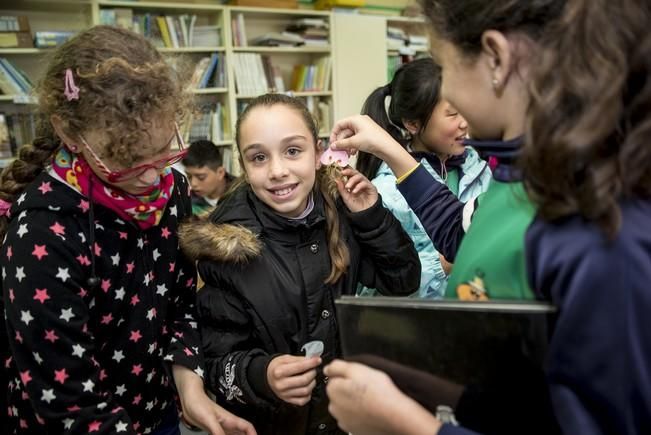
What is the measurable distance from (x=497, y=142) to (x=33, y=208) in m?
0.85

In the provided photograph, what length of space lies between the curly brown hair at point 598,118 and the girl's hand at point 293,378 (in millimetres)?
673

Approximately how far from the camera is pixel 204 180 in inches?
152

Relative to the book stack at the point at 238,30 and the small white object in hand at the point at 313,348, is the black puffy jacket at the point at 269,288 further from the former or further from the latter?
the book stack at the point at 238,30

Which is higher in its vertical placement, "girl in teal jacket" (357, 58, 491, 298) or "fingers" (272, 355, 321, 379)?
"girl in teal jacket" (357, 58, 491, 298)

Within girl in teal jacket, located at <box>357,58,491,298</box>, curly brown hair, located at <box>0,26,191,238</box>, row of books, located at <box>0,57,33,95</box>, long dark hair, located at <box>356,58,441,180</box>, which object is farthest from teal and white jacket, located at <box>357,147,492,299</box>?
row of books, located at <box>0,57,33,95</box>

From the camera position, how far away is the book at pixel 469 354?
2.17 feet

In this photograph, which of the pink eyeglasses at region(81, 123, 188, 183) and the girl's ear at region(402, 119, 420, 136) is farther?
the girl's ear at region(402, 119, 420, 136)

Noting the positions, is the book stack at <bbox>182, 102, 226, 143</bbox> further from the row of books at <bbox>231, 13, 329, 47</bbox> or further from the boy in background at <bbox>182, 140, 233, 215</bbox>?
the boy in background at <bbox>182, 140, 233, 215</bbox>

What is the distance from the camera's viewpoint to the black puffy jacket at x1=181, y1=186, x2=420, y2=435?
4.04ft

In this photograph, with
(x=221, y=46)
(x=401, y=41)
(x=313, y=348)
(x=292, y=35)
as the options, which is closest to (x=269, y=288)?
(x=313, y=348)

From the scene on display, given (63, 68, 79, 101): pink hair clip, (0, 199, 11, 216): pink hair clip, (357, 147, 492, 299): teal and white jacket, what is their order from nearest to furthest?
1. (63, 68, 79, 101): pink hair clip
2. (0, 199, 11, 216): pink hair clip
3. (357, 147, 492, 299): teal and white jacket

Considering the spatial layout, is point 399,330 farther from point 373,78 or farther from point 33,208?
point 373,78

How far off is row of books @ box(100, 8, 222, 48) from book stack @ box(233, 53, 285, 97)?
27 cm

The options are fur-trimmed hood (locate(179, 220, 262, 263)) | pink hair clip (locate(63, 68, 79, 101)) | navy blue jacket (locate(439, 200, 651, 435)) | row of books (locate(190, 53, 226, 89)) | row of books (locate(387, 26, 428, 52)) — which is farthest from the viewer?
row of books (locate(387, 26, 428, 52))
